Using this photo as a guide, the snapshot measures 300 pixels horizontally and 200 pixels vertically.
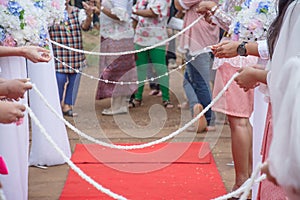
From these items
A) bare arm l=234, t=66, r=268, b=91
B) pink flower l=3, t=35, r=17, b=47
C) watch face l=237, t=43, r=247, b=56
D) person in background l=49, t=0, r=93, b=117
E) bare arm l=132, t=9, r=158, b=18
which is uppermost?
bare arm l=234, t=66, r=268, b=91

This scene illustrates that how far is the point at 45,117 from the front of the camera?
5.86 metres

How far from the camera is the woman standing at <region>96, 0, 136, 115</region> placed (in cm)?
782

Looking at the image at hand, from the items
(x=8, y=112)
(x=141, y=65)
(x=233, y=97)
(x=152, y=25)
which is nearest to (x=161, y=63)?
(x=141, y=65)

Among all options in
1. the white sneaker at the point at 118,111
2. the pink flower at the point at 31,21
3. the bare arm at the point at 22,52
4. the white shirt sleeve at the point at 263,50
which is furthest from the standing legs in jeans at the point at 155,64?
the white shirt sleeve at the point at 263,50

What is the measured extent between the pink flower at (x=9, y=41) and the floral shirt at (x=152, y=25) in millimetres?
3596

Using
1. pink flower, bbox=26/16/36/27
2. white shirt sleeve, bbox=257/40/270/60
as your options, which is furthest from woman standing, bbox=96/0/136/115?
white shirt sleeve, bbox=257/40/270/60

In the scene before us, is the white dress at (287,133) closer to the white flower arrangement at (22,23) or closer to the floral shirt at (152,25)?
the white flower arrangement at (22,23)

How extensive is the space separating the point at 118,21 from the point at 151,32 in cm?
49

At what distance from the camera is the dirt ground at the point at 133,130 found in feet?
18.4

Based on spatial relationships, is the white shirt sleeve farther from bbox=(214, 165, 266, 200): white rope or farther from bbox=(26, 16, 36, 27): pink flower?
bbox=(26, 16, 36, 27): pink flower

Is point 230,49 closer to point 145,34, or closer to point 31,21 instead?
point 31,21

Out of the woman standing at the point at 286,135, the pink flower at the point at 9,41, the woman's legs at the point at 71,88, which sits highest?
the woman standing at the point at 286,135

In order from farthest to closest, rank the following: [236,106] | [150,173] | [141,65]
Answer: [141,65], [150,173], [236,106]

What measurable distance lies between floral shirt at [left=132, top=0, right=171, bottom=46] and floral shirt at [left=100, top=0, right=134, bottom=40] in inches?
4.9
